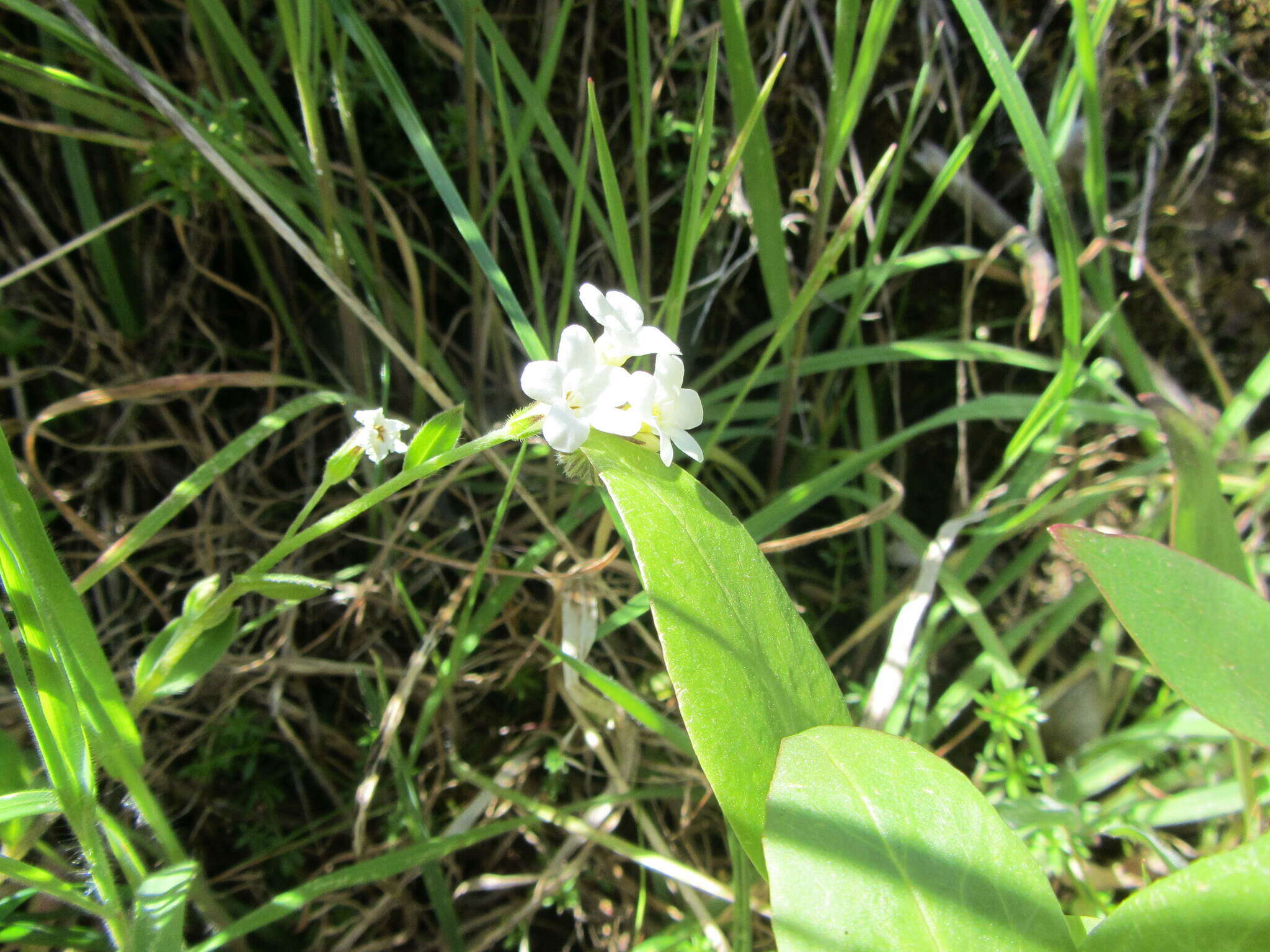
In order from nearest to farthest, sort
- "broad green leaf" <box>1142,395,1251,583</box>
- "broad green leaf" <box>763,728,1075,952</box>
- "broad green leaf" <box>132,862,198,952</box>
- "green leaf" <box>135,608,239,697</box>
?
"broad green leaf" <box>763,728,1075,952</box>
"broad green leaf" <box>132,862,198,952</box>
"green leaf" <box>135,608,239,697</box>
"broad green leaf" <box>1142,395,1251,583</box>

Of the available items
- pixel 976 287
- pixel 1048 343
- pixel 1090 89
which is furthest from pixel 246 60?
pixel 1048 343

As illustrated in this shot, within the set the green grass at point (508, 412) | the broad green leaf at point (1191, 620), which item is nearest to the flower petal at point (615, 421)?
the green grass at point (508, 412)

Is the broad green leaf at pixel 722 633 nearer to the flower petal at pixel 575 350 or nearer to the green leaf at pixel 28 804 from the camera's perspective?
the flower petal at pixel 575 350

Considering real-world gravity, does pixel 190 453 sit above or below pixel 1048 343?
above

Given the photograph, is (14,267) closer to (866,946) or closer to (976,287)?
(866,946)

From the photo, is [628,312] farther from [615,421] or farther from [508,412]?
[508,412]

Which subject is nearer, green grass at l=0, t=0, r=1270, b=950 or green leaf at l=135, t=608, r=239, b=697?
green leaf at l=135, t=608, r=239, b=697

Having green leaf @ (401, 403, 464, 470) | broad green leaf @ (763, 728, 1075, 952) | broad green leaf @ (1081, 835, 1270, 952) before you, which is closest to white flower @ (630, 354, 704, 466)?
green leaf @ (401, 403, 464, 470)

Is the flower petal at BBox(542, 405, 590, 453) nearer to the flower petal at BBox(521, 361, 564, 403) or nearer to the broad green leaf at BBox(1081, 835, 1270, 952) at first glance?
the flower petal at BBox(521, 361, 564, 403)
